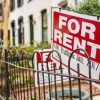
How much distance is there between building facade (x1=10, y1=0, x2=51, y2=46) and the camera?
2194 centimetres

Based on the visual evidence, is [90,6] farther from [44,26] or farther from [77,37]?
[44,26]

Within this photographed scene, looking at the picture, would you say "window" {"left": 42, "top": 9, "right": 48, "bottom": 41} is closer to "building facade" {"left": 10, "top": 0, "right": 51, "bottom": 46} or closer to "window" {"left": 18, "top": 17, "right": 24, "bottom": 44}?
"building facade" {"left": 10, "top": 0, "right": 51, "bottom": 46}

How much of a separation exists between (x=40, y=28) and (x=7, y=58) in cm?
1715

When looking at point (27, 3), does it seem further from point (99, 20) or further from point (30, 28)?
point (99, 20)

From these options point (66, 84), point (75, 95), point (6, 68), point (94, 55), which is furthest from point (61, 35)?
point (66, 84)

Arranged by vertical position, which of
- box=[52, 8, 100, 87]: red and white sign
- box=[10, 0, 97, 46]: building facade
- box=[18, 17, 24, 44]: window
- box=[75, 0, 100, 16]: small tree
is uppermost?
box=[52, 8, 100, 87]: red and white sign

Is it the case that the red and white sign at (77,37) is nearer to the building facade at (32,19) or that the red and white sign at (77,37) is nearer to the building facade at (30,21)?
the building facade at (32,19)

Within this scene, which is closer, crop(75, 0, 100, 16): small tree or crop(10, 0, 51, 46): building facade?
crop(75, 0, 100, 16): small tree

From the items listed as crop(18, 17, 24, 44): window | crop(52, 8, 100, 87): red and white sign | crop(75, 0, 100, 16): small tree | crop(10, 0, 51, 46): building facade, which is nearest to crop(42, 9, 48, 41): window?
crop(10, 0, 51, 46): building facade

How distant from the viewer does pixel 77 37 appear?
12.2 feet

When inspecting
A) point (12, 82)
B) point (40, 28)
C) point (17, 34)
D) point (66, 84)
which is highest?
point (12, 82)

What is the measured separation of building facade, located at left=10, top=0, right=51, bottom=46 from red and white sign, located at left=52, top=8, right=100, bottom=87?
15146 millimetres

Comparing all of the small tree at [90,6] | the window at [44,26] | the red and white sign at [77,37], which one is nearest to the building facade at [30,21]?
the window at [44,26]

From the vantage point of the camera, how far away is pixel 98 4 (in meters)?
11.5
